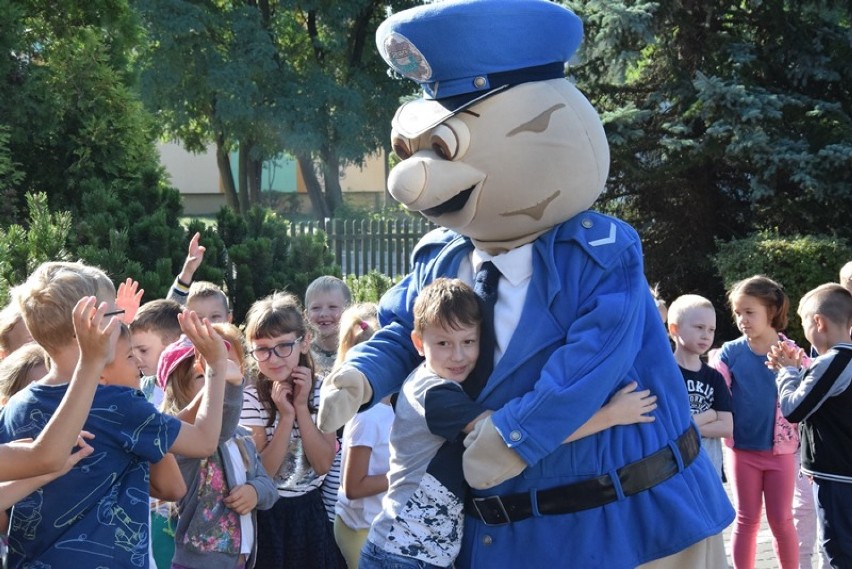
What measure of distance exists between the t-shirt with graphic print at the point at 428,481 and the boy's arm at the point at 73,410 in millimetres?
941

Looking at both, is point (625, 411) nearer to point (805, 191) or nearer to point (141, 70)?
point (805, 191)

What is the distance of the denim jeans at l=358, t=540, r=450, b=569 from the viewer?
3131mm

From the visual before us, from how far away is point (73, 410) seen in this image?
2.70m

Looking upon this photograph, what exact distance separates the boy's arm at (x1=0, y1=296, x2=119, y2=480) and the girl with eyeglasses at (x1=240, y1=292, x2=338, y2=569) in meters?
1.47

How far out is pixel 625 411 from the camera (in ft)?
10.0

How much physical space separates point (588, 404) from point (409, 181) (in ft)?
2.91

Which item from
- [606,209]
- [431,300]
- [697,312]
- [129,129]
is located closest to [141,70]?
[606,209]

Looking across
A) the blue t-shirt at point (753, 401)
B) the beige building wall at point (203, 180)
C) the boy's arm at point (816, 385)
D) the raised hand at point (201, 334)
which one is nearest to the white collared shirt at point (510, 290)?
the raised hand at point (201, 334)

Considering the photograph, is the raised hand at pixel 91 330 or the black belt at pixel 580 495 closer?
the raised hand at pixel 91 330

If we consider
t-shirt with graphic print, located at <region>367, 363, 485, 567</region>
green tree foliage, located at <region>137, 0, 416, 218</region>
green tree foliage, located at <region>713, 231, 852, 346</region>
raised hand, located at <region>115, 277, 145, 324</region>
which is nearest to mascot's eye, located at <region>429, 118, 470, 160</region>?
t-shirt with graphic print, located at <region>367, 363, 485, 567</region>

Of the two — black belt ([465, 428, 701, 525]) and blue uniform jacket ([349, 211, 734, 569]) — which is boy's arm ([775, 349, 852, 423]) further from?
black belt ([465, 428, 701, 525])

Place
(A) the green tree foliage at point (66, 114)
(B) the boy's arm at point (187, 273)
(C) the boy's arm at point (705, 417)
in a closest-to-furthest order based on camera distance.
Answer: (C) the boy's arm at point (705, 417) < (B) the boy's arm at point (187, 273) < (A) the green tree foliage at point (66, 114)

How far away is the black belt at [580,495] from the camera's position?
305 cm

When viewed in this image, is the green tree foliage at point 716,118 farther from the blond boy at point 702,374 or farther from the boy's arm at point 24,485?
the boy's arm at point 24,485
